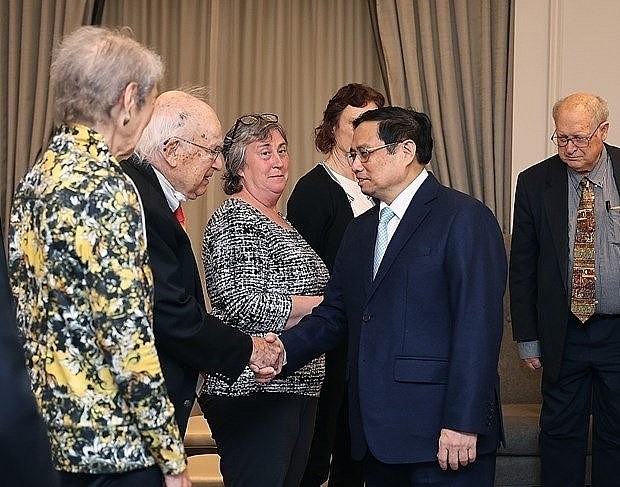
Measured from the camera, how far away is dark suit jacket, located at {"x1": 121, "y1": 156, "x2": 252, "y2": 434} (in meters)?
2.45

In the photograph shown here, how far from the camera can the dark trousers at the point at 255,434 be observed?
10.6 feet

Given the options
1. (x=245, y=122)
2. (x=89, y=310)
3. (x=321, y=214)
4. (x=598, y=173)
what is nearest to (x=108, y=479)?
(x=89, y=310)

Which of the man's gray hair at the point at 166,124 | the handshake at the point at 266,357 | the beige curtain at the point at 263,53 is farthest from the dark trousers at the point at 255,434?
the beige curtain at the point at 263,53

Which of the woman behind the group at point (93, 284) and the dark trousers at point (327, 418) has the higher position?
the woman behind the group at point (93, 284)

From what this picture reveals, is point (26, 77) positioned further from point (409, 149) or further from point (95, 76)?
point (95, 76)

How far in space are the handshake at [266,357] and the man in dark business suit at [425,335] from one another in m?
0.22

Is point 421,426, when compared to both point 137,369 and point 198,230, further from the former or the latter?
point 198,230

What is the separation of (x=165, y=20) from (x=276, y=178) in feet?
10.5

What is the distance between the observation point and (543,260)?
14.2ft

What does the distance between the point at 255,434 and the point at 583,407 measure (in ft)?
5.31

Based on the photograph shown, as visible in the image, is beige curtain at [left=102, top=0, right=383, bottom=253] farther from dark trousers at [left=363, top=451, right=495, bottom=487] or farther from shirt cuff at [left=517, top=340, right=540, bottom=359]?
dark trousers at [left=363, top=451, right=495, bottom=487]

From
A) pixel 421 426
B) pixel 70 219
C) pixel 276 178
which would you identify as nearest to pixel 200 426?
pixel 276 178

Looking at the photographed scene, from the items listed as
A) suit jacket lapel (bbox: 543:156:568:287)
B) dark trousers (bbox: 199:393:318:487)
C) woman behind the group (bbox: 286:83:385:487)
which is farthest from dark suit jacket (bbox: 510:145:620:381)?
dark trousers (bbox: 199:393:318:487)

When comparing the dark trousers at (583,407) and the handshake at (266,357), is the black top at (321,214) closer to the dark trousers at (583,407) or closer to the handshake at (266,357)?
the handshake at (266,357)
